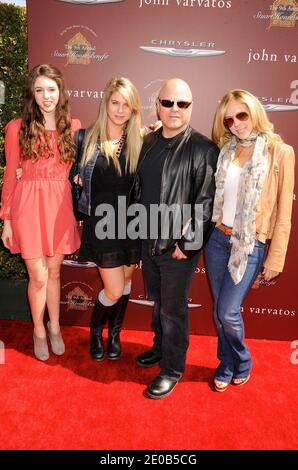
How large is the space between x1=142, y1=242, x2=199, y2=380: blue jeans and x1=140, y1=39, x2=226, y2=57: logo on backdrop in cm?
167

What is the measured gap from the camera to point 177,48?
3186mm

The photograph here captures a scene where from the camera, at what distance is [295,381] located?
10.2ft

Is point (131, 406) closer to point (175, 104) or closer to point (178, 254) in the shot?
point (178, 254)

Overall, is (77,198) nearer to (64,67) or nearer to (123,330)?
(64,67)

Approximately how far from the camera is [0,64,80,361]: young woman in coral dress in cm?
271

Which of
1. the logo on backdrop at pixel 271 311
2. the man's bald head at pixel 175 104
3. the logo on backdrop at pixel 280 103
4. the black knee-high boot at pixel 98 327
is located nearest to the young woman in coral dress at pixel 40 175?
the black knee-high boot at pixel 98 327

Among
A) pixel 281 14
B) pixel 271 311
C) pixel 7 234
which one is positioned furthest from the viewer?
pixel 271 311

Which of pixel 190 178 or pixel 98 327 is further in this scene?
pixel 98 327

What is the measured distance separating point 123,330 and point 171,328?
4.10 feet

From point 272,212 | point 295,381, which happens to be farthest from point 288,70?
point 295,381

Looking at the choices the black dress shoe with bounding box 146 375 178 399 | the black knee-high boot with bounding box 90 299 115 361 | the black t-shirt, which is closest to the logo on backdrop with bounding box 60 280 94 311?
the black knee-high boot with bounding box 90 299 115 361

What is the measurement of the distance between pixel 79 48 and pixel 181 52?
0.86 metres

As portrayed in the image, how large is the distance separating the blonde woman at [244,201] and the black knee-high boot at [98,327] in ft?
3.20

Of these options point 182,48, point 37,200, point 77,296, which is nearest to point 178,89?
point 182,48
